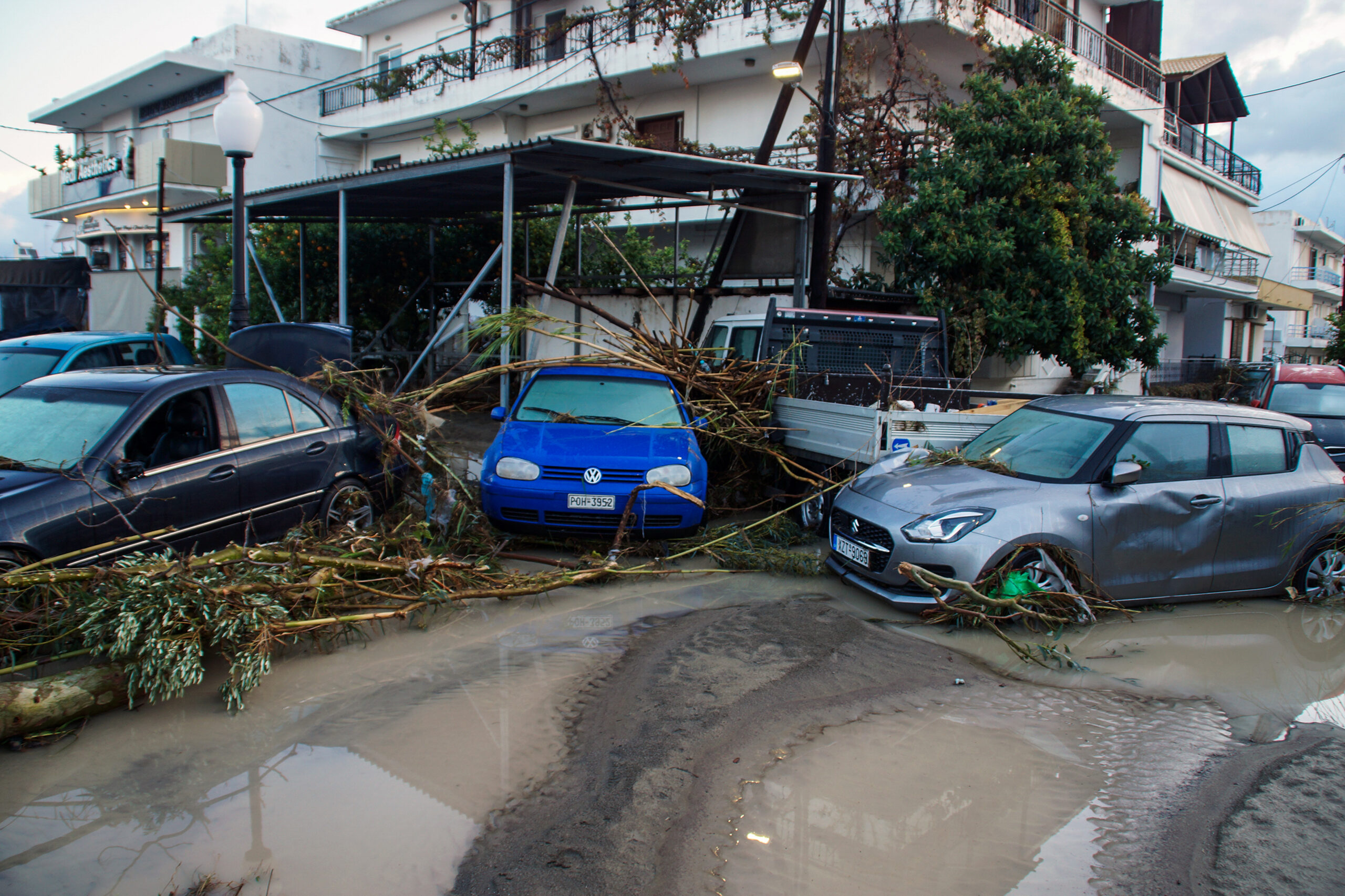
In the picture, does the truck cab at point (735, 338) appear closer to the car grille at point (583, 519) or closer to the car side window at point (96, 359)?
the car grille at point (583, 519)

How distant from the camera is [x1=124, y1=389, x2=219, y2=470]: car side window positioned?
5395 millimetres

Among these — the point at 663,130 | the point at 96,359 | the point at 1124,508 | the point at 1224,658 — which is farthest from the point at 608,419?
the point at 663,130

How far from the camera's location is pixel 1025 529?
5.45 meters

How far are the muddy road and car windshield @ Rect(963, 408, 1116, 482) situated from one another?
1.26 meters

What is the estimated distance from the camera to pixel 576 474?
6.67 m

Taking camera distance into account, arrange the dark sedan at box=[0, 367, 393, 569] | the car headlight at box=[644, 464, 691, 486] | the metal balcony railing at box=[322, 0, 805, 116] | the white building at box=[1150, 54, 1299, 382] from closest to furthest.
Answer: the dark sedan at box=[0, 367, 393, 569], the car headlight at box=[644, 464, 691, 486], the metal balcony railing at box=[322, 0, 805, 116], the white building at box=[1150, 54, 1299, 382]

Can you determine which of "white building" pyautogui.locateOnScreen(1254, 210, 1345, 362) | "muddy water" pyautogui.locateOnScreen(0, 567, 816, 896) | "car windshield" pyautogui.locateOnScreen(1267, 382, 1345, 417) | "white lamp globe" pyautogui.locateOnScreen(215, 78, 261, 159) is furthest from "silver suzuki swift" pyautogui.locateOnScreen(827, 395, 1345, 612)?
"white building" pyautogui.locateOnScreen(1254, 210, 1345, 362)

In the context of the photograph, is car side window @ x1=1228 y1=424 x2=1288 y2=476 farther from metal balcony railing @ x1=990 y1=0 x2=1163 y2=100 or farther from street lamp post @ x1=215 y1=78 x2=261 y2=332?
metal balcony railing @ x1=990 y1=0 x2=1163 y2=100

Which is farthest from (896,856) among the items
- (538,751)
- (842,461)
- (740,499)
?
(740,499)

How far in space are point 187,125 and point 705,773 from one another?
31.8 metres

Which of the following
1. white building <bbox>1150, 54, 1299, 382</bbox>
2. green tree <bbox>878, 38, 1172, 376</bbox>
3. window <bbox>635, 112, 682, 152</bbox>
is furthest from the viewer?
white building <bbox>1150, 54, 1299, 382</bbox>

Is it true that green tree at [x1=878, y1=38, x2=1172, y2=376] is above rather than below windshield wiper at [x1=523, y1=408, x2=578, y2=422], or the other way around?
above

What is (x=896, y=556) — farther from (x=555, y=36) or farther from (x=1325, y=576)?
(x=555, y=36)

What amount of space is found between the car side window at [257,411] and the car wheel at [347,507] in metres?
0.60
